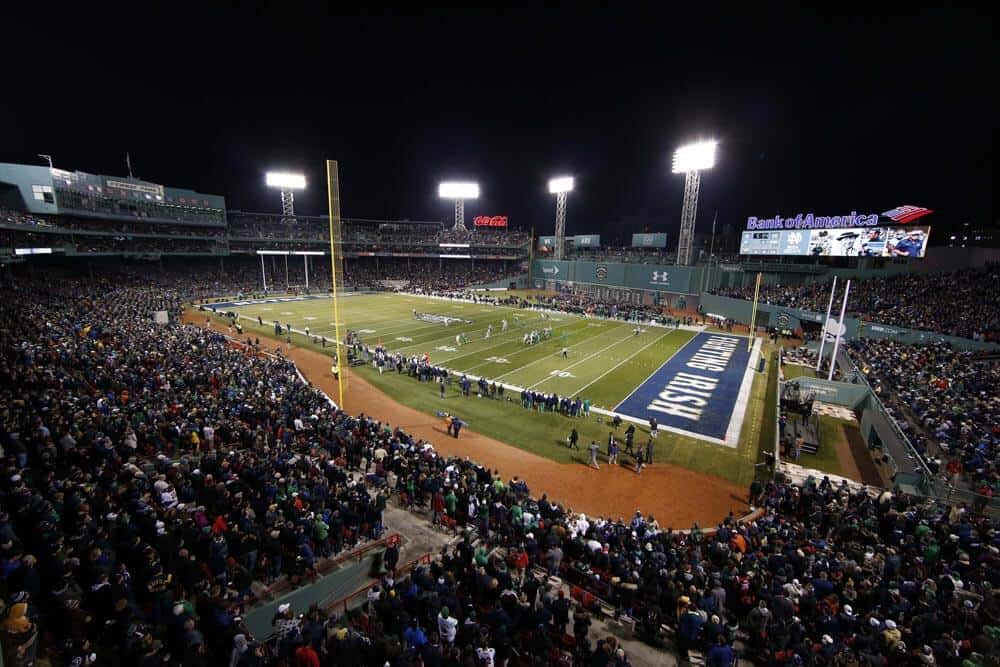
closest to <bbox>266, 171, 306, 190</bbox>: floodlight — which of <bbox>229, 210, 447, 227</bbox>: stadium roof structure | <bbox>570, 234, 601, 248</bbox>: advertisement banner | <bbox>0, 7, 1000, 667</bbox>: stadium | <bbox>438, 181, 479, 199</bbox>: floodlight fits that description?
<bbox>229, 210, 447, 227</bbox>: stadium roof structure

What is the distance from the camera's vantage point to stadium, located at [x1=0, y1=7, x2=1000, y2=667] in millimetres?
7250

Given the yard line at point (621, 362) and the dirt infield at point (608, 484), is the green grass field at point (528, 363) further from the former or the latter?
the dirt infield at point (608, 484)

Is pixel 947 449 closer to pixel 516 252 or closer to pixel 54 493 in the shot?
pixel 54 493

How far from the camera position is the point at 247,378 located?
21047 mm

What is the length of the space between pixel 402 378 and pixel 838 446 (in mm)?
23314

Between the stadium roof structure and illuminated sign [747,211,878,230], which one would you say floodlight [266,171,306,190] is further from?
illuminated sign [747,211,878,230]

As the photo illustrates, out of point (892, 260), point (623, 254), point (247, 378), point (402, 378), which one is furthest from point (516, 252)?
point (247, 378)

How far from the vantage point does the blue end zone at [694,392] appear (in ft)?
76.0

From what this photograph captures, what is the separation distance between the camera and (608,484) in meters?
17.1

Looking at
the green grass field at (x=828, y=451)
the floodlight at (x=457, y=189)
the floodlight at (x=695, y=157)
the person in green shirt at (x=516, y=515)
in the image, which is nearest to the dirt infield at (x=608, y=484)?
the person in green shirt at (x=516, y=515)

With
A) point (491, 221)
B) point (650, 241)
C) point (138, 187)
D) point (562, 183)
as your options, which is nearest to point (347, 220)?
point (491, 221)

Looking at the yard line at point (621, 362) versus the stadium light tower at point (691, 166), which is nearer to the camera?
the yard line at point (621, 362)

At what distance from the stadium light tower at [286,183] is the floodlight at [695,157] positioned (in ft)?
203

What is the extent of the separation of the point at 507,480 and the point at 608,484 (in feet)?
12.5
